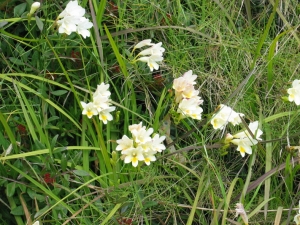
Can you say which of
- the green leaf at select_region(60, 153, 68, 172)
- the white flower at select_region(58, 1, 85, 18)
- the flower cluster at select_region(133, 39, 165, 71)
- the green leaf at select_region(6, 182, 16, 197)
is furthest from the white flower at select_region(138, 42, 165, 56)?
the green leaf at select_region(6, 182, 16, 197)

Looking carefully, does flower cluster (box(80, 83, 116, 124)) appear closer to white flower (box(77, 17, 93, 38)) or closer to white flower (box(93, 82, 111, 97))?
white flower (box(93, 82, 111, 97))

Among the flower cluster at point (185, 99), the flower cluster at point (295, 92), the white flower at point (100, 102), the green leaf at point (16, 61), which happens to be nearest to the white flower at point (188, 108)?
the flower cluster at point (185, 99)

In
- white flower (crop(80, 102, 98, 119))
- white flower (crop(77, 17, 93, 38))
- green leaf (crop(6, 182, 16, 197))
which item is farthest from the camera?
white flower (crop(77, 17, 93, 38))

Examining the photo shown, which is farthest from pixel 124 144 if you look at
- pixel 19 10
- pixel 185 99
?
pixel 19 10

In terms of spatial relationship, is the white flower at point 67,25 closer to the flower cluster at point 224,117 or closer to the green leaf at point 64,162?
the green leaf at point 64,162

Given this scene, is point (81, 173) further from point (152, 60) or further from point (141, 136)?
point (152, 60)

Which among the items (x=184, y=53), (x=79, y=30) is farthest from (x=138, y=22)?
(x=79, y=30)
